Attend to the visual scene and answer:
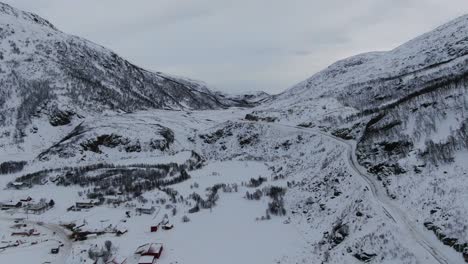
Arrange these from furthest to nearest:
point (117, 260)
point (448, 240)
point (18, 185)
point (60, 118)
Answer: point (60, 118), point (18, 185), point (117, 260), point (448, 240)

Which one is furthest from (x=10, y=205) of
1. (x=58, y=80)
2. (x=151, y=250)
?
(x=58, y=80)

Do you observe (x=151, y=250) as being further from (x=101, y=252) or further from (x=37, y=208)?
(x=37, y=208)


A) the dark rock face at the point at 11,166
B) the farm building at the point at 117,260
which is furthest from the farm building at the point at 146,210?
the dark rock face at the point at 11,166

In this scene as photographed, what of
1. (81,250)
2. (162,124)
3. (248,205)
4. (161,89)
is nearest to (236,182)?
(248,205)

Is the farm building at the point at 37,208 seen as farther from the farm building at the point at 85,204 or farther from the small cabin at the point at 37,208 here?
the farm building at the point at 85,204

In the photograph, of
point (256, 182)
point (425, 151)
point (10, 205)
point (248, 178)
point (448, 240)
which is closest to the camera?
point (448, 240)

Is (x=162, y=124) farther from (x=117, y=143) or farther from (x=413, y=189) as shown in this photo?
(x=413, y=189)
